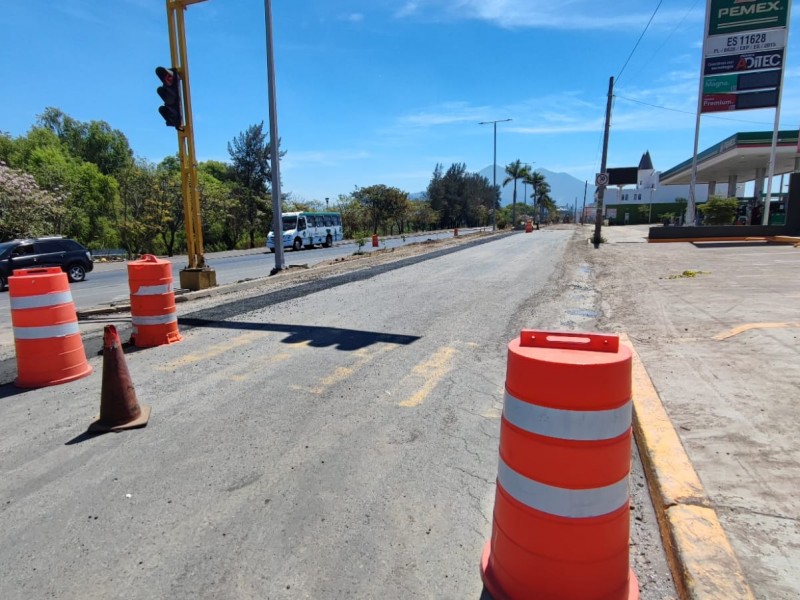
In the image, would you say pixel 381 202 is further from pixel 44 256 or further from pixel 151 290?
pixel 151 290

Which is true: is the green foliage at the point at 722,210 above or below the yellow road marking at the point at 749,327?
above

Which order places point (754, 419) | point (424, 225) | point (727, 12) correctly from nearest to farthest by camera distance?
point (754, 419) → point (727, 12) → point (424, 225)

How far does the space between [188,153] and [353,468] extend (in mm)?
9905

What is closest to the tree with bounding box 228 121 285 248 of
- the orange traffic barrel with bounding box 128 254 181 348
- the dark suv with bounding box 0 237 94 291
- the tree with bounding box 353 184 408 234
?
the tree with bounding box 353 184 408 234

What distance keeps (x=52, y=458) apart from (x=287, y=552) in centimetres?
220

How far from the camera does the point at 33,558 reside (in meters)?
2.52

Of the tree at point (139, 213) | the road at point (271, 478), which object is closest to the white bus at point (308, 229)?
the tree at point (139, 213)

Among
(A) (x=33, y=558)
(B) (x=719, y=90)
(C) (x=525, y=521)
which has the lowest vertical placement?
(A) (x=33, y=558)

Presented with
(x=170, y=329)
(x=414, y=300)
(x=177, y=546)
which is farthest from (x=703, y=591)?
(x=414, y=300)

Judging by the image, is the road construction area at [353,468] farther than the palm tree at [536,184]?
No

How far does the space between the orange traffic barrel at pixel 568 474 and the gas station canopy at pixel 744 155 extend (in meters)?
37.7

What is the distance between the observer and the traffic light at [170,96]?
10.1m

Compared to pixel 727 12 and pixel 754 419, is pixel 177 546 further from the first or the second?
pixel 727 12

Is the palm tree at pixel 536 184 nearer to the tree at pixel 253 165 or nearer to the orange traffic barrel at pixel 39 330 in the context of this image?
the tree at pixel 253 165
